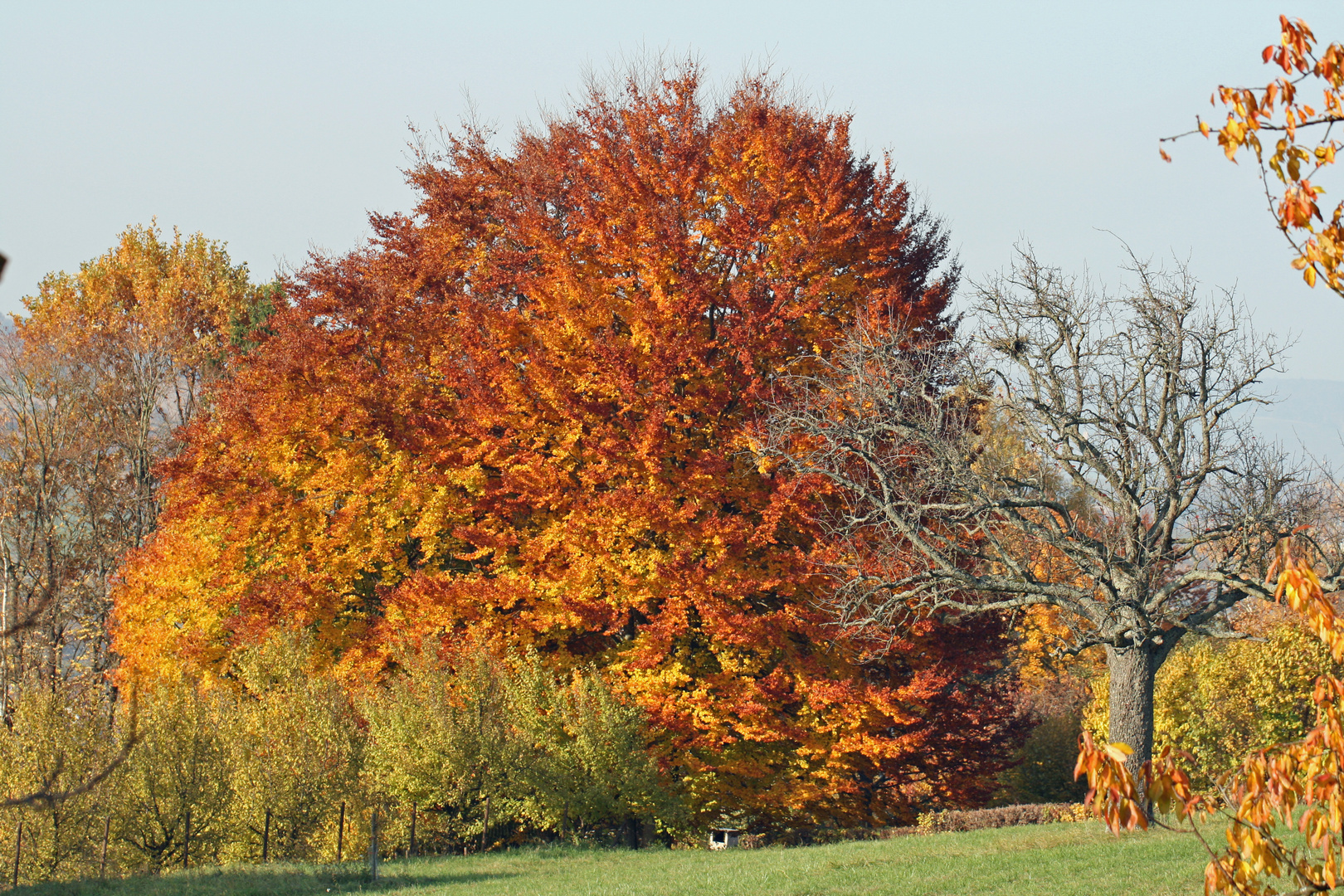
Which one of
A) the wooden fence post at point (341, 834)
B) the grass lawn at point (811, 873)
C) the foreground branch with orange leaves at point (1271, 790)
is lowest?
the grass lawn at point (811, 873)

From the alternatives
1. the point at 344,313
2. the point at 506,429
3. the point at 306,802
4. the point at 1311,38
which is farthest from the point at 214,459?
the point at 1311,38

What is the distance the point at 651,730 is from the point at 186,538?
10432 mm

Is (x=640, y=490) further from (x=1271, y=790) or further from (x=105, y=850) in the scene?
(x=1271, y=790)

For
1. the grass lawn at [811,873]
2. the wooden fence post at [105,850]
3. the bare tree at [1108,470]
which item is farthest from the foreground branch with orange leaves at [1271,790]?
the wooden fence post at [105,850]

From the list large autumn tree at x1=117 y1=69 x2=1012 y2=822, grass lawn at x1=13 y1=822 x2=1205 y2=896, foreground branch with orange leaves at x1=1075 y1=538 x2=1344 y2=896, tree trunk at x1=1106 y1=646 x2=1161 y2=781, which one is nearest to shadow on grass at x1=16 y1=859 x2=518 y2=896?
grass lawn at x1=13 y1=822 x2=1205 y2=896

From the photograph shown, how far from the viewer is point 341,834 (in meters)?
15.8

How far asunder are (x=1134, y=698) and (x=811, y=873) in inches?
228

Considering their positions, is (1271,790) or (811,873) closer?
(1271,790)

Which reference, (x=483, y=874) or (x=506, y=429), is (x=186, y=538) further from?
(x=483, y=874)

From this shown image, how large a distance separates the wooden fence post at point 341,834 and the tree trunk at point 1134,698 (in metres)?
11.0

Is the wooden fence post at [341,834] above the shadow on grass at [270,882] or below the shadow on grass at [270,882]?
above

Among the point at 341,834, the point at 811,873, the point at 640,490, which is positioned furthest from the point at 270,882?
the point at 640,490

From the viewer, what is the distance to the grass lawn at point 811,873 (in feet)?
36.7

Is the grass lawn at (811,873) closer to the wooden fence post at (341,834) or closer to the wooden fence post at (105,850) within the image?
the wooden fence post at (341,834)
